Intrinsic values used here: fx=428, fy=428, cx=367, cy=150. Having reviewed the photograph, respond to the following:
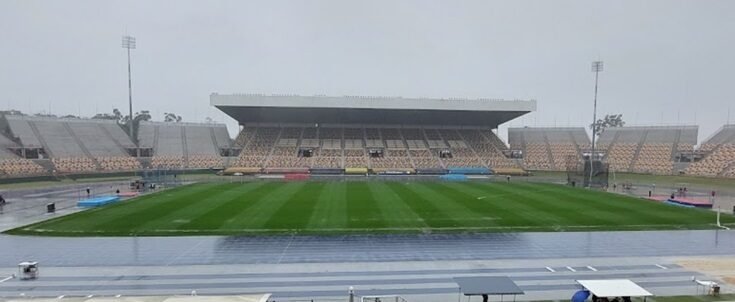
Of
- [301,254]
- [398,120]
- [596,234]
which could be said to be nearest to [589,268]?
[596,234]

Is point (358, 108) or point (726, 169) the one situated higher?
point (358, 108)

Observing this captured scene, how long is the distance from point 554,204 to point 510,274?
55.0ft

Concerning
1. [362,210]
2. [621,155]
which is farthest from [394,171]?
[621,155]

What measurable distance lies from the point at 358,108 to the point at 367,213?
31.3 m

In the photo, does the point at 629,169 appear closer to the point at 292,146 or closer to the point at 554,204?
the point at 554,204

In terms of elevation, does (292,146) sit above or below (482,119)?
below

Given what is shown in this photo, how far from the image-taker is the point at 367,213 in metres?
25.8

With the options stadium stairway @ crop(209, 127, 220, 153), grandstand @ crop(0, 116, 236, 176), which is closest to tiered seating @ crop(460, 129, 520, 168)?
grandstand @ crop(0, 116, 236, 176)

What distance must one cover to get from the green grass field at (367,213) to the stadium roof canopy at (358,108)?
65.1 feet

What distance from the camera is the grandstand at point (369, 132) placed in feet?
181

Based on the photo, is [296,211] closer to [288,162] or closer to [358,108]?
[358,108]

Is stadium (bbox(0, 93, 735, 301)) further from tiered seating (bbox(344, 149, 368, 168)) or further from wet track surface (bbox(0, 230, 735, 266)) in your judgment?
tiered seating (bbox(344, 149, 368, 168))

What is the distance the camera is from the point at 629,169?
58.2 meters

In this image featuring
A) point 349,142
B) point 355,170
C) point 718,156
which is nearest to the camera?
point 718,156
